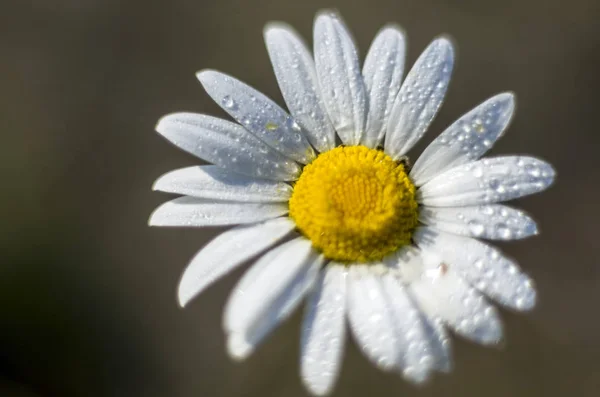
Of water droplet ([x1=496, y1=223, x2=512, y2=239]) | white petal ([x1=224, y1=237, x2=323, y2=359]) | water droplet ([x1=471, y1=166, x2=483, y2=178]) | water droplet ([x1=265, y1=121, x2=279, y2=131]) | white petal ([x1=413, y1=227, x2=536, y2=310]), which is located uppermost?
water droplet ([x1=265, y1=121, x2=279, y2=131])

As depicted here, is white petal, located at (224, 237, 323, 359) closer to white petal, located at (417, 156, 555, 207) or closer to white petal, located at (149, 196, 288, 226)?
white petal, located at (149, 196, 288, 226)

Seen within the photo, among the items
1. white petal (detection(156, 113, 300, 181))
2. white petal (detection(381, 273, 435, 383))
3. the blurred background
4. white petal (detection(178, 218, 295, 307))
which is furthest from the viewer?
the blurred background

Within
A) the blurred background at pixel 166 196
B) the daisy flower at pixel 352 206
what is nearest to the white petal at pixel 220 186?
the daisy flower at pixel 352 206

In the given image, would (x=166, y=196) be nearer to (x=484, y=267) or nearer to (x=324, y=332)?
(x=324, y=332)

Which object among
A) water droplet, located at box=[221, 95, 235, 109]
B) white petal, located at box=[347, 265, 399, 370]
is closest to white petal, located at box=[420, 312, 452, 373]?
white petal, located at box=[347, 265, 399, 370]

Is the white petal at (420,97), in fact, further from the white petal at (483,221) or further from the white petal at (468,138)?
the white petal at (483,221)

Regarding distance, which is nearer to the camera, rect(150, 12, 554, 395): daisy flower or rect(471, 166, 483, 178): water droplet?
rect(150, 12, 554, 395): daisy flower
